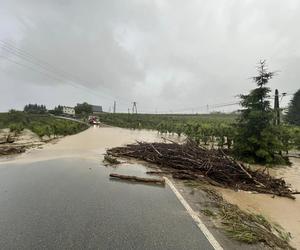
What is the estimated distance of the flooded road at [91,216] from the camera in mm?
5086

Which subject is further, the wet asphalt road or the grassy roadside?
the grassy roadside

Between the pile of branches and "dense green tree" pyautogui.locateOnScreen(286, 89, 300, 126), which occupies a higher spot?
"dense green tree" pyautogui.locateOnScreen(286, 89, 300, 126)

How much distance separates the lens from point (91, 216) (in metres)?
6.40

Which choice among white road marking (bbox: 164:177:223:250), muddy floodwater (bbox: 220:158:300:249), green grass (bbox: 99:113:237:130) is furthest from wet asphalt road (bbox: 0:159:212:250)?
green grass (bbox: 99:113:237:130)

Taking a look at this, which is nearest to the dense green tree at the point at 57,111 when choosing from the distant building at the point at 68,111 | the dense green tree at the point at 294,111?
the distant building at the point at 68,111

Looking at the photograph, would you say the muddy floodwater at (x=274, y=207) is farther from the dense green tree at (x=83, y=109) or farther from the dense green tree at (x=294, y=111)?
the dense green tree at (x=83, y=109)

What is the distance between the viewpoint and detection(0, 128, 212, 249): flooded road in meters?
5.09

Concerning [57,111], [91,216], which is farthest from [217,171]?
[57,111]

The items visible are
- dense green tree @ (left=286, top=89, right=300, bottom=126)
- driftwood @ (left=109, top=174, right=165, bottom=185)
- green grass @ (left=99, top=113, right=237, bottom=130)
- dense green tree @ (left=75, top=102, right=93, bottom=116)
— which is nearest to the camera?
driftwood @ (left=109, top=174, right=165, bottom=185)

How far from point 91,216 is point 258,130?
54.6 ft

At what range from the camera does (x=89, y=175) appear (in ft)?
39.2

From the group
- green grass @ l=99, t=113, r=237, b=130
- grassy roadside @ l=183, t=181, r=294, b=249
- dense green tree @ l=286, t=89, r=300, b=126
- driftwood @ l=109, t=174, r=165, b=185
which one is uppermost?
dense green tree @ l=286, t=89, r=300, b=126

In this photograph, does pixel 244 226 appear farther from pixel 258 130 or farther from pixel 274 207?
pixel 258 130

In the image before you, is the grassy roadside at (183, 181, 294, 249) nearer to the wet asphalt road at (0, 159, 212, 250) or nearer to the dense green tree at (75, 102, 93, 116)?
the wet asphalt road at (0, 159, 212, 250)
